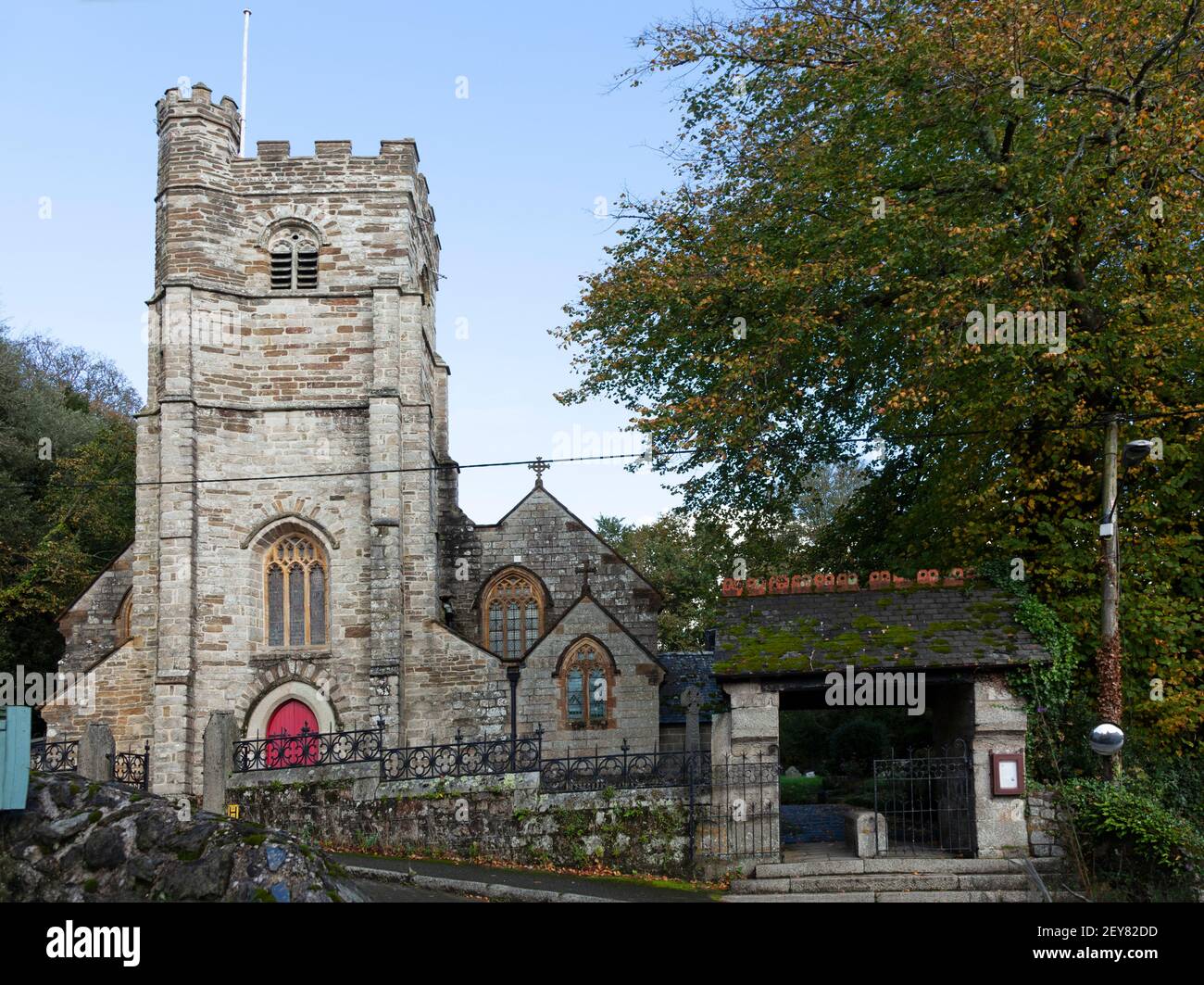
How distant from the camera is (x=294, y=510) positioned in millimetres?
26531

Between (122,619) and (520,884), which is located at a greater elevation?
(122,619)

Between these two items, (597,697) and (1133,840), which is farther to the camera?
(597,697)

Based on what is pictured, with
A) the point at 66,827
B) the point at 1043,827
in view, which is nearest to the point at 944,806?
the point at 1043,827

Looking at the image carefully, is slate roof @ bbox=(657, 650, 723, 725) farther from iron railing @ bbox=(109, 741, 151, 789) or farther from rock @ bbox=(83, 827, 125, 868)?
rock @ bbox=(83, 827, 125, 868)

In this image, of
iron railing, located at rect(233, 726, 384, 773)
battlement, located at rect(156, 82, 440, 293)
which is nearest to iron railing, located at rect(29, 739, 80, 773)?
iron railing, located at rect(233, 726, 384, 773)

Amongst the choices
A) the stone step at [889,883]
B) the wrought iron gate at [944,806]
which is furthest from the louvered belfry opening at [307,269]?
the stone step at [889,883]

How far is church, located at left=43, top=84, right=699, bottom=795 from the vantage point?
25469 millimetres

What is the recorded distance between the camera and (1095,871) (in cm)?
1477

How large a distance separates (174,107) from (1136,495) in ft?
69.7

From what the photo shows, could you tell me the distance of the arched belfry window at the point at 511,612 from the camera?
1231 inches

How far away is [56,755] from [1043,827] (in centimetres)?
1657

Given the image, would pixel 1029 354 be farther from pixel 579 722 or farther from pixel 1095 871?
pixel 579 722

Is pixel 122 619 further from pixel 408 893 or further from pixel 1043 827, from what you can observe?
pixel 1043 827
